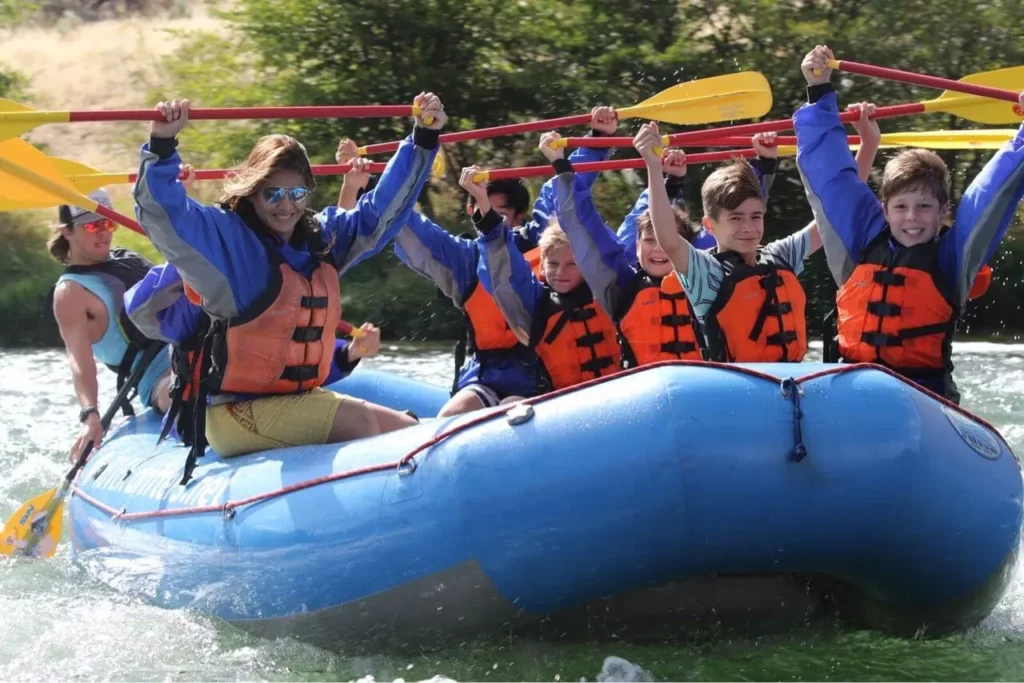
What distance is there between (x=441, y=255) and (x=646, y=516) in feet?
6.35

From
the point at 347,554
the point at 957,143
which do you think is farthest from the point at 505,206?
the point at 347,554

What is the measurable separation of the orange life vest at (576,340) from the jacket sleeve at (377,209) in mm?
593

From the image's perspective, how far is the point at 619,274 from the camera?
403 cm

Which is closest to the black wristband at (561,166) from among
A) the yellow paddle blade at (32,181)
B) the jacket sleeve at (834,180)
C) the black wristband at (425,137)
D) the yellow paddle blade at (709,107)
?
the black wristband at (425,137)

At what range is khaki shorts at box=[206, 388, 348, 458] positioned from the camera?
382cm

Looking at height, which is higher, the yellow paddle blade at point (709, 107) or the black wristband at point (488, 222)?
the yellow paddle blade at point (709, 107)

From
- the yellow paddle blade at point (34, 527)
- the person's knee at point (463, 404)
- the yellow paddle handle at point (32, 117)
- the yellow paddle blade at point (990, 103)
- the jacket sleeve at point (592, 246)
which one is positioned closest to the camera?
the yellow paddle handle at point (32, 117)

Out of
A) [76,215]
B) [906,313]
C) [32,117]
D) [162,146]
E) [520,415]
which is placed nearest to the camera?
[520,415]

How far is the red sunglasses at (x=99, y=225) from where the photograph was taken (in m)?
4.93

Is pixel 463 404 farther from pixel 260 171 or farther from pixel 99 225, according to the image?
pixel 99 225

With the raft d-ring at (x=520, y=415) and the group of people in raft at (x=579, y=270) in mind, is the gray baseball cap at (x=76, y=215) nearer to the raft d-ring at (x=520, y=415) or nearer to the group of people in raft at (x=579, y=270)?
the group of people in raft at (x=579, y=270)

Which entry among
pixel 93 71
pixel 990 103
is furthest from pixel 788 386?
pixel 93 71

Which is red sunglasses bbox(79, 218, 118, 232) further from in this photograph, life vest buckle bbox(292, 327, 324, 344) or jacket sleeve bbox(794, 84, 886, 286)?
jacket sleeve bbox(794, 84, 886, 286)

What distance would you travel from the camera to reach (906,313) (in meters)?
3.62
